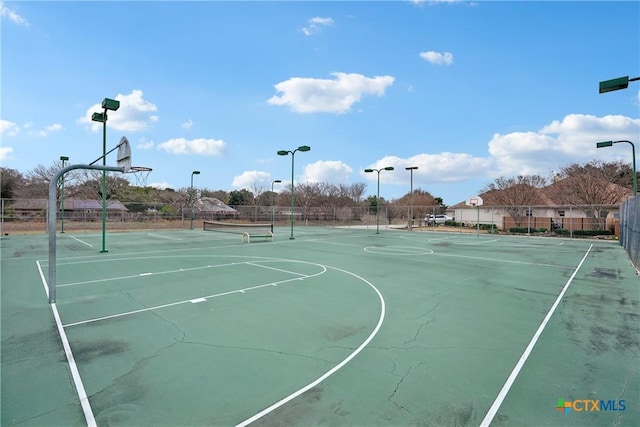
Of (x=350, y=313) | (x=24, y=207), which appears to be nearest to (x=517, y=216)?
(x=350, y=313)

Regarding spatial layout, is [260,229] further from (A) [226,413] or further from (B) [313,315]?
(A) [226,413]

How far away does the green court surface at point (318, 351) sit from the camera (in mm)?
3480

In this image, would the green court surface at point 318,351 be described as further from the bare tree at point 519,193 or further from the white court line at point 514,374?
the bare tree at point 519,193

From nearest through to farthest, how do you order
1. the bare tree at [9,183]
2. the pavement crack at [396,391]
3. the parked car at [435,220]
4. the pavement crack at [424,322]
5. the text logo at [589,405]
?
the pavement crack at [396,391] < the text logo at [589,405] < the pavement crack at [424,322] < the bare tree at [9,183] < the parked car at [435,220]

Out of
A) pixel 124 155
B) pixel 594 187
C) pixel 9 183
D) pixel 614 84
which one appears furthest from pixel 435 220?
pixel 9 183

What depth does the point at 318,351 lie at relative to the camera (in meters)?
4.91

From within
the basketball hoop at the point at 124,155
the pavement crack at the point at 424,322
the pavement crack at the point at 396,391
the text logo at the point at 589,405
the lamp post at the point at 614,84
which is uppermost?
the lamp post at the point at 614,84

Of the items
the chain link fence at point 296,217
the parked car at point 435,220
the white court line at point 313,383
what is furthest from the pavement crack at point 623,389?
the parked car at point 435,220

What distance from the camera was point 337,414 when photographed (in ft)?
11.1

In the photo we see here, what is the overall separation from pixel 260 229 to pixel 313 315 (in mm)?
29117

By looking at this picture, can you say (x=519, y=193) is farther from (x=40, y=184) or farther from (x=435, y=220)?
(x=40, y=184)

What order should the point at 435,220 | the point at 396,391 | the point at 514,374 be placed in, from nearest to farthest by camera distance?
the point at 396,391
the point at 514,374
the point at 435,220

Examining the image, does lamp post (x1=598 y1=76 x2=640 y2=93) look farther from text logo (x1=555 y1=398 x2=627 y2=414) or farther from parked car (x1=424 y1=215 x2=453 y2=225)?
parked car (x1=424 y1=215 x2=453 y2=225)

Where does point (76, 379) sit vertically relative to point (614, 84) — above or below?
below
